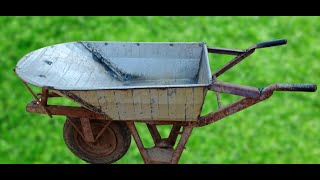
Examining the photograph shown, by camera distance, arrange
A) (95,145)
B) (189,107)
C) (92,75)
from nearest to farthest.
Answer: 1. (189,107)
2. (95,145)
3. (92,75)

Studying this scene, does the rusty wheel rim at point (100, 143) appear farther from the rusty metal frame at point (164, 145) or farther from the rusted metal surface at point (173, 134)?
the rusted metal surface at point (173, 134)

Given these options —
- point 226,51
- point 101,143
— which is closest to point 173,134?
point 101,143

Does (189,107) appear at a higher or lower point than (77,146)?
higher

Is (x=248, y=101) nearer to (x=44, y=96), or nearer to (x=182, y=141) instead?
(x=182, y=141)

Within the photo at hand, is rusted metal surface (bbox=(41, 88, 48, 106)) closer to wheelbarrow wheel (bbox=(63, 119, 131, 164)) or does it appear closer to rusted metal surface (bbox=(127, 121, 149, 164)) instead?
wheelbarrow wheel (bbox=(63, 119, 131, 164))

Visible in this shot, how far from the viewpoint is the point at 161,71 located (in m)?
4.62

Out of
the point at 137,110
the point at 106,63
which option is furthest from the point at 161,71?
the point at 137,110

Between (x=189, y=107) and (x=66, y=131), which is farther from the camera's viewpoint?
(x=66, y=131)

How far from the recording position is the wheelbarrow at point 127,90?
360 cm

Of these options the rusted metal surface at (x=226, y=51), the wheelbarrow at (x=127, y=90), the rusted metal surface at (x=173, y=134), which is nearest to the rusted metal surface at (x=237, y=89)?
the wheelbarrow at (x=127, y=90)

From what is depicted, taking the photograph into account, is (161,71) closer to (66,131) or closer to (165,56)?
(165,56)

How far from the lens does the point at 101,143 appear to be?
423 centimetres

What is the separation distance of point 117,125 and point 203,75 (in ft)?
3.12

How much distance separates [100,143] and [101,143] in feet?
0.04
